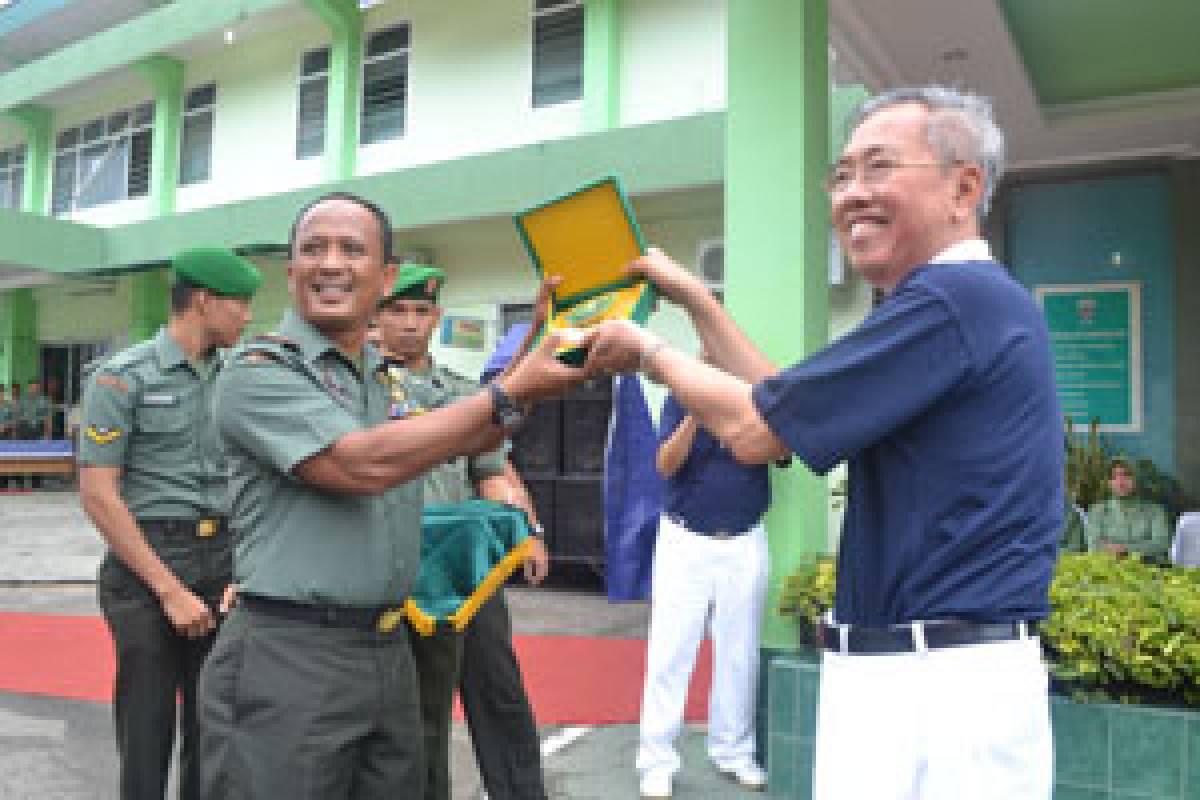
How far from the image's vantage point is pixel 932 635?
5.05 ft

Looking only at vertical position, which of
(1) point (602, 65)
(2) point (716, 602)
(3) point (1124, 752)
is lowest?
(3) point (1124, 752)

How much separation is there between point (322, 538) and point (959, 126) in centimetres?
142

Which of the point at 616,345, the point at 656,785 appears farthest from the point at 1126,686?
the point at 616,345

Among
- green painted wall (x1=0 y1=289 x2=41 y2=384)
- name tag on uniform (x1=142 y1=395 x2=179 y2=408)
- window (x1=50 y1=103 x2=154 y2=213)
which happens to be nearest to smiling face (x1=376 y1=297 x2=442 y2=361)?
name tag on uniform (x1=142 y1=395 x2=179 y2=408)

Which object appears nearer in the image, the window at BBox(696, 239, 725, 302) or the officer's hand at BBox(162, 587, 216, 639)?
the officer's hand at BBox(162, 587, 216, 639)

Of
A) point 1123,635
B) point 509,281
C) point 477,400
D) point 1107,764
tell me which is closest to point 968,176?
point 477,400

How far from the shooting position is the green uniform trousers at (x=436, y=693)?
107 inches

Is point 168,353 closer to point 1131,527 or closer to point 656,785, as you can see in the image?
point 656,785

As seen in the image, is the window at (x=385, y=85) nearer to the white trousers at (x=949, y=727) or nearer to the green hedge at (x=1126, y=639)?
the green hedge at (x=1126, y=639)

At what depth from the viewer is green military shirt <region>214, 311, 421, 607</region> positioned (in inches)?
69.1

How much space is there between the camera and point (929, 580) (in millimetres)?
1538

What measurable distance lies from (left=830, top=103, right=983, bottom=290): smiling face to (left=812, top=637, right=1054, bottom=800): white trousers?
2.31 feet

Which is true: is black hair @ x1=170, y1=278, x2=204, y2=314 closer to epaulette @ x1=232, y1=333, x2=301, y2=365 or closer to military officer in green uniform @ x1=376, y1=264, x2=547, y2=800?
military officer in green uniform @ x1=376, y1=264, x2=547, y2=800

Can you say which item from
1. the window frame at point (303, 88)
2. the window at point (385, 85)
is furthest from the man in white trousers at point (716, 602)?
the window frame at point (303, 88)
